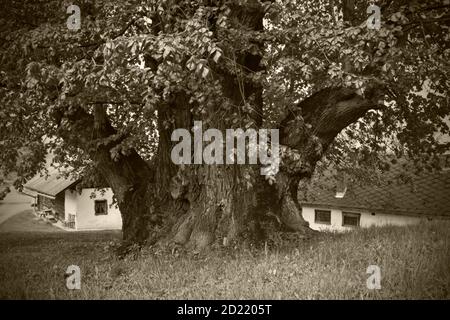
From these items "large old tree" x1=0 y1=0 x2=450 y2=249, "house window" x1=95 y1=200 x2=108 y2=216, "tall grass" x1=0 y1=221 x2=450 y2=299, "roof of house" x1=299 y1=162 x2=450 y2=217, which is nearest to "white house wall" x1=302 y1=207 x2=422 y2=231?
"roof of house" x1=299 y1=162 x2=450 y2=217

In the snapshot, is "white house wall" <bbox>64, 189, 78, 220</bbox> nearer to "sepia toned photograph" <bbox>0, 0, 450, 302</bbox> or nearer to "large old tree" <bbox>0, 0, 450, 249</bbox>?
"sepia toned photograph" <bbox>0, 0, 450, 302</bbox>

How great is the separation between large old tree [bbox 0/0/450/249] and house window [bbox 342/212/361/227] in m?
13.7

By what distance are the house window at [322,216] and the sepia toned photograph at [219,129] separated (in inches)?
565

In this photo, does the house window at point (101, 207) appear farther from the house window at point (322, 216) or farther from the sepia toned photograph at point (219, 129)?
the sepia toned photograph at point (219, 129)

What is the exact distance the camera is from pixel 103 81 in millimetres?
6395

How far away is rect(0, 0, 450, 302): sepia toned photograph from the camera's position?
19.4ft

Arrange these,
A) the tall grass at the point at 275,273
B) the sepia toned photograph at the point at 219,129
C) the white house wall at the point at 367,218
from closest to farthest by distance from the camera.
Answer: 1. the tall grass at the point at 275,273
2. the sepia toned photograph at the point at 219,129
3. the white house wall at the point at 367,218

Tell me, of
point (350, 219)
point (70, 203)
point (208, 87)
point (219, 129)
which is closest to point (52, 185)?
point (70, 203)

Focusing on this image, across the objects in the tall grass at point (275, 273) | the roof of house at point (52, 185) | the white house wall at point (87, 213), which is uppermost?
the roof of house at point (52, 185)

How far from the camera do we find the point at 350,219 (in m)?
24.1

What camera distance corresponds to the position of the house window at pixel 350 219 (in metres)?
23.7

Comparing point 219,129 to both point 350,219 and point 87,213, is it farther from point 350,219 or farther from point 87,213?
point 87,213

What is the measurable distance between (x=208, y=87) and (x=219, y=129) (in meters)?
1.40

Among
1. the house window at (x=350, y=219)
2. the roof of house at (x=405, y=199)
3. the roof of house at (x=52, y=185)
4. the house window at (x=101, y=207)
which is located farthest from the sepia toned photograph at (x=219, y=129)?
the house window at (x=101, y=207)
